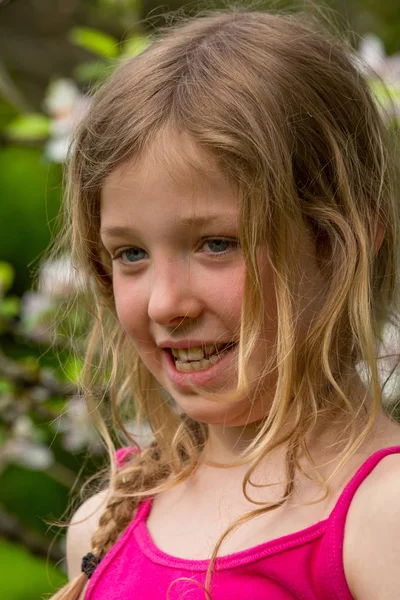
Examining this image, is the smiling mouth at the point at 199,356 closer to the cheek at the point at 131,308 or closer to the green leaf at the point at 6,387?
the cheek at the point at 131,308

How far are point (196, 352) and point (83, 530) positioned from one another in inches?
20.3

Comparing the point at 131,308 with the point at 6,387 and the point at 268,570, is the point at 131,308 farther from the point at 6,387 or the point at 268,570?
the point at 6,387

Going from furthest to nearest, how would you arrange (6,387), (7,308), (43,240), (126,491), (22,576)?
(43,240) → (22,576) → (7,308) → (6,387) → (126,491)

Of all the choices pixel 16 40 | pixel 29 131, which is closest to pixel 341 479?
pixel 29 131

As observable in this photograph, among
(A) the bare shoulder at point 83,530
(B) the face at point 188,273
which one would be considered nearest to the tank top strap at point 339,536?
(B) the face at point 188,273

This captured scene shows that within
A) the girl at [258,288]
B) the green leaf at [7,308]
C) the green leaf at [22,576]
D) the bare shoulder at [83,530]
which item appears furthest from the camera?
the green leaf at [22,576]

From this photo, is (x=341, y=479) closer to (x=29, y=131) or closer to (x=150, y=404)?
(x=150, y=404)

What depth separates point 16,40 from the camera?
445 centimetres

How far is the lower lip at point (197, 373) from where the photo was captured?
1.40 m

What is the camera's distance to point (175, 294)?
1.36 meters

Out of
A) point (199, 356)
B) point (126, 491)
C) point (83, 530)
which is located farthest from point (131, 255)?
point (83, 530)

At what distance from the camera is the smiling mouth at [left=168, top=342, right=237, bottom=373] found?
4.59ft

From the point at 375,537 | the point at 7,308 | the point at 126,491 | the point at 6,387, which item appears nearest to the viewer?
the point at 375,537

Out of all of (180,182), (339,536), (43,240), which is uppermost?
(180,182)
